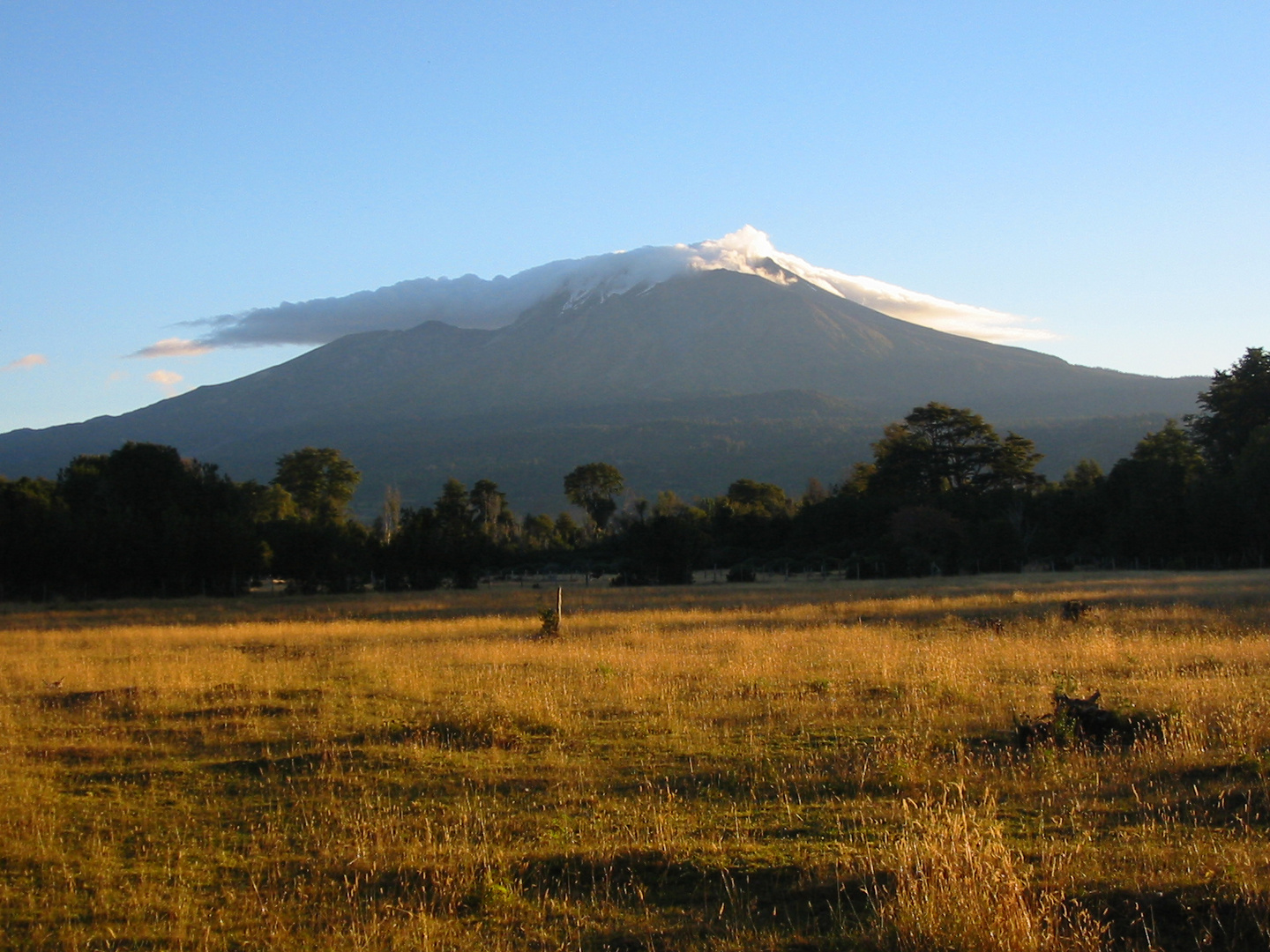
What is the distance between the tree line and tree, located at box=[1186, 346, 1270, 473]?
12cm

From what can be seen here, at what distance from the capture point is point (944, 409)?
81.8 m

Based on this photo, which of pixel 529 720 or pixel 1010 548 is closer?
pixel 529 720

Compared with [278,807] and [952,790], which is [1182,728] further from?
[278,807]

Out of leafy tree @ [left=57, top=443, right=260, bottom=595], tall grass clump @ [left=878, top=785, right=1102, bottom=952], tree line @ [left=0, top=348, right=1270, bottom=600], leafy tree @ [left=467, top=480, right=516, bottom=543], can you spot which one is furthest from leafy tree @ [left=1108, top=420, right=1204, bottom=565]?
tall grass clump @ [left=878, top=785, right=1102, bottom=952]

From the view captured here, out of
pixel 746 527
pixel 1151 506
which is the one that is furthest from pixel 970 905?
pixel 746 527

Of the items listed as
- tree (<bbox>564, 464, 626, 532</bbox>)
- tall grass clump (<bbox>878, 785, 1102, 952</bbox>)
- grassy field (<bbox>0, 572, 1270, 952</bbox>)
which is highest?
tree (<bbox>564, 464, 626, 532</bbox>)

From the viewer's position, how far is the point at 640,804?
7.69 metres

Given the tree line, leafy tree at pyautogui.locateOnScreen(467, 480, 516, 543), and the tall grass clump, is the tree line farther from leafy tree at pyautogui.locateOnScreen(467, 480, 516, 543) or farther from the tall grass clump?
the tall grass clump

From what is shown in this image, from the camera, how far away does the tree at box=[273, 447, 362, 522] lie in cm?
8700

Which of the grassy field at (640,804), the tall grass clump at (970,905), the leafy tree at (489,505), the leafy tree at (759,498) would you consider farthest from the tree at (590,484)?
the tall grass clump at (970,905)

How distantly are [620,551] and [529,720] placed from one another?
58623mm

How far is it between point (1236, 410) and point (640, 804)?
70923 millimetres

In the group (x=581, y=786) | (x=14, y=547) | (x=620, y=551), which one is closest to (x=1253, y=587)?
(x=581, y=786)

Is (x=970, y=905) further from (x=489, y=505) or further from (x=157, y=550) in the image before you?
(x=489, y=505)
